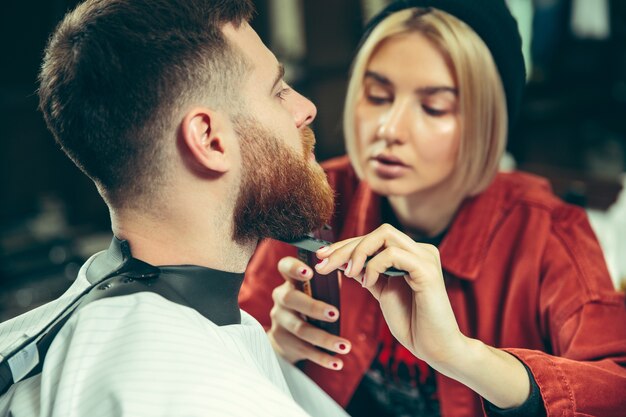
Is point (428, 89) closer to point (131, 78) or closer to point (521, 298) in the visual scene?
point (521, 298)

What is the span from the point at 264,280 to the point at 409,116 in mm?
507

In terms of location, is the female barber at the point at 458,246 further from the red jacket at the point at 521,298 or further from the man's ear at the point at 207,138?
the man's ear at the point at 207,138

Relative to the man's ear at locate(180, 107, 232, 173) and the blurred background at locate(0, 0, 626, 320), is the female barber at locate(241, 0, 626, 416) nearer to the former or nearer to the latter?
the man's ear at locate(180, 107, 232, 173)

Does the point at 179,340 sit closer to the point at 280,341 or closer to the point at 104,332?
the point at 104,332

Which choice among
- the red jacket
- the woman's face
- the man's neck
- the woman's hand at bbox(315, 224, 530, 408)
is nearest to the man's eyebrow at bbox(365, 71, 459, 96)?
the woman's face

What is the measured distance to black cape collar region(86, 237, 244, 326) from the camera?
2.93 ft

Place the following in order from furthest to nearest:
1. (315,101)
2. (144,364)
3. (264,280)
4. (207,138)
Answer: (315,101), (264,280), (207,138), (144,364)

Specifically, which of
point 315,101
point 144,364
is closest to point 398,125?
point 144,364

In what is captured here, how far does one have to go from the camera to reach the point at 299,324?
1.18 meters

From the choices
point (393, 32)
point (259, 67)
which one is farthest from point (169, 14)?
point (393, 32)

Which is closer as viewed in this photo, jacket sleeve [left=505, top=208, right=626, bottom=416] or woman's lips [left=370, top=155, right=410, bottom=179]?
jacket sleeve [left=505, top=208, right=626, bottom=416]

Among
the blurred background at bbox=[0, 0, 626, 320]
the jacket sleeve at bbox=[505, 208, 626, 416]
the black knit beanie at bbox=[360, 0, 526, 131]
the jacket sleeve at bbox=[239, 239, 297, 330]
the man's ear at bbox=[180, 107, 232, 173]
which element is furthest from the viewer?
the blurred background at bbox=[0, 0, 626, 320]

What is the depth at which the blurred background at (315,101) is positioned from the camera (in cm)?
305

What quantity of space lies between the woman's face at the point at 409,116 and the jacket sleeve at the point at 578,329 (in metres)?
0.30
